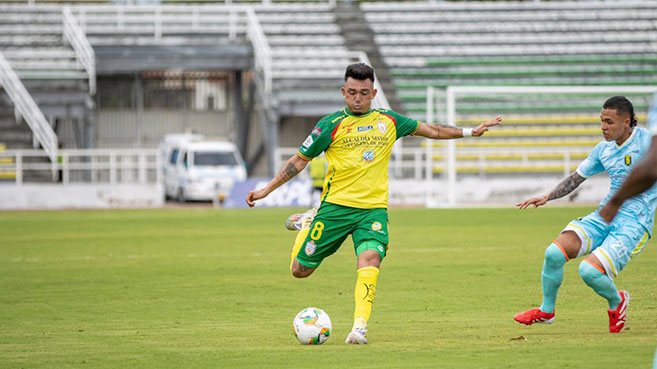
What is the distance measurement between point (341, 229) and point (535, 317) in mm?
1671

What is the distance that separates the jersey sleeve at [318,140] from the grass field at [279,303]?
147cm

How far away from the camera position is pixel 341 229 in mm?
8062

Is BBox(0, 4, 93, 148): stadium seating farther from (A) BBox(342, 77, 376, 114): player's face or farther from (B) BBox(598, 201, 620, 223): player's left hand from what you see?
(B) BBox(598, 201, 620, 223): player's left hand

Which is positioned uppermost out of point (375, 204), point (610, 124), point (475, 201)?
point (610, 124)

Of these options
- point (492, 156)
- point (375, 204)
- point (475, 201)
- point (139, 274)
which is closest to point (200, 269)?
point (139, 274)

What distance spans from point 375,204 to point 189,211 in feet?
63.6

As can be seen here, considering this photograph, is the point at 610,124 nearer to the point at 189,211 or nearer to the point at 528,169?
the point at 189,211

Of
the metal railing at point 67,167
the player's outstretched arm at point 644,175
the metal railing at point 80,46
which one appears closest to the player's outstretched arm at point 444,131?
the player's outstretched arm at point 644,175

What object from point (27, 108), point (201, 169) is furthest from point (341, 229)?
point (27, 108)

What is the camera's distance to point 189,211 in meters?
27.0

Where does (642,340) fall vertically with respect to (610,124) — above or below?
below

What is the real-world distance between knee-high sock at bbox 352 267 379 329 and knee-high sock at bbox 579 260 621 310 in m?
1.58

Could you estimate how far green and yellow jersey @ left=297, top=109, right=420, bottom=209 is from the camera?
803 cm

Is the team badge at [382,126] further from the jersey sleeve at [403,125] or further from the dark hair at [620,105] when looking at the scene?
the dark hair at [620,105]
